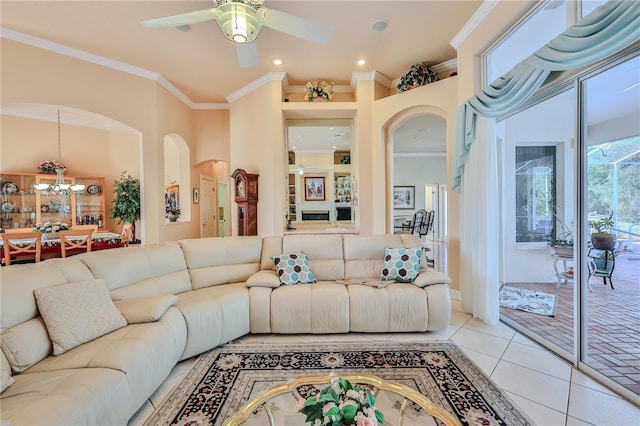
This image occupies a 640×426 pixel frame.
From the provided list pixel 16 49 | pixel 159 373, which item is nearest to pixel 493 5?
pixel 159 373

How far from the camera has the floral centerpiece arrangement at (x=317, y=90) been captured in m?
4.55

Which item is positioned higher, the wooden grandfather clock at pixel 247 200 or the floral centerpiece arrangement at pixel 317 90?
the floral centerpiece arrangement at pixel 317 90

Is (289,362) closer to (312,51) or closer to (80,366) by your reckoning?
(80,366)

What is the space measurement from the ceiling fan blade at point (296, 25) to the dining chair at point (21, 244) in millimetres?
4735

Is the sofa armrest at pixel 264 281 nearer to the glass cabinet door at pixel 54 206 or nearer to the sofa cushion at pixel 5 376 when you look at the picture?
the sofa cushion at pixel 5 376

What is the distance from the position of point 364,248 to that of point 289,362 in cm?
158

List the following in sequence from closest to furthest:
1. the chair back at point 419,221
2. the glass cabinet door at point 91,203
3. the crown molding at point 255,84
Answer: the crown molding at point 255,84, the glass cabinet door at point 91,203, the chair back at point 419,221

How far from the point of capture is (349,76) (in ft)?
15.1

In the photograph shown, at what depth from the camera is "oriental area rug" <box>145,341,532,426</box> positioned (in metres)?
1.68

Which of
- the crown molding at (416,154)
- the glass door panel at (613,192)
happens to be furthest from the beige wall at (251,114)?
the crown molding at (416,154)

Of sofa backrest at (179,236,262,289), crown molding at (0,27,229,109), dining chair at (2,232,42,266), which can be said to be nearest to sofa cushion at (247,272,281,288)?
sofa backrest at (179,236,262,289)

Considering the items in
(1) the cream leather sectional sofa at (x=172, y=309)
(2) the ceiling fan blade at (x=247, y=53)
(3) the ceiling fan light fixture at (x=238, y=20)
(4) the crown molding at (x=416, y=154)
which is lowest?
(1) the cream leather sectional sofa at (x=172, y=309)

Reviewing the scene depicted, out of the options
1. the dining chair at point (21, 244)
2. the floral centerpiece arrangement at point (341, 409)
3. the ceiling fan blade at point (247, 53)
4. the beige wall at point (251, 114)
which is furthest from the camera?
the dining chair at point (21, 244)

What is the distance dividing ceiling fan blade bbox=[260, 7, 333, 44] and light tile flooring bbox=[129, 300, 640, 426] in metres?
2.86
